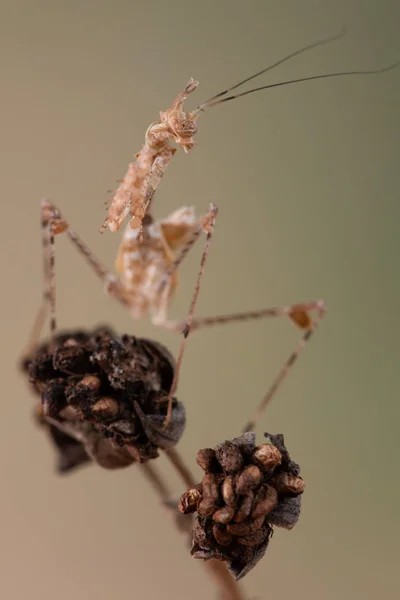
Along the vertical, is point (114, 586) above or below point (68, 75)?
below

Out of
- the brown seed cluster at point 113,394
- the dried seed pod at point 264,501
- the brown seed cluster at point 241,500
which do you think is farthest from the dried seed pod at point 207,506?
the brown seed cluster at point 113,394

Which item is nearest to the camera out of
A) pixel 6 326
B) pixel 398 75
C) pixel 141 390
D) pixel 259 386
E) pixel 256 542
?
pixel 256 542

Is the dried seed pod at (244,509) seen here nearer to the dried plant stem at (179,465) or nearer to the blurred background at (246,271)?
the dried plant stem at (179,465)

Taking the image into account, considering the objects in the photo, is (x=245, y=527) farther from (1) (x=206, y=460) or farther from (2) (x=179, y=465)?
(2) (x=179, y=465)

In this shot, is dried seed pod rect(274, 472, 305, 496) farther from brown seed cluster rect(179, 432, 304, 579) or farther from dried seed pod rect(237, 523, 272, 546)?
dried seed pod rect(237, 523, 272, 546)

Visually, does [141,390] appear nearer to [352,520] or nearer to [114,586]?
[352,520]

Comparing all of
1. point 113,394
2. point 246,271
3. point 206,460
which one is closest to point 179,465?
point 113,394

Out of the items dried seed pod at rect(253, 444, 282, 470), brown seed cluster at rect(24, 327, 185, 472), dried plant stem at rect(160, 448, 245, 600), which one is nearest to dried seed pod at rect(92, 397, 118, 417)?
brown seed cluster at rect(24, 327, 185, 472)

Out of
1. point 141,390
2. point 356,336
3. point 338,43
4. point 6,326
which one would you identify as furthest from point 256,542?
point 6,326
